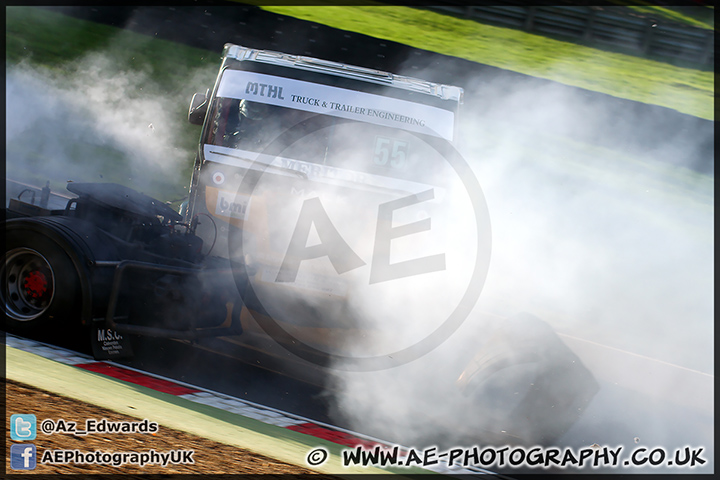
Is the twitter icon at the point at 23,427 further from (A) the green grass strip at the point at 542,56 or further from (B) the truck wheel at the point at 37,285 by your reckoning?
(A) the green grass strip at the point at 542,56

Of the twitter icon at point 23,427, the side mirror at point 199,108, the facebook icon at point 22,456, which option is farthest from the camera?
the side mirror at point 199,108

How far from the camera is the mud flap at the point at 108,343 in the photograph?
3873 mm

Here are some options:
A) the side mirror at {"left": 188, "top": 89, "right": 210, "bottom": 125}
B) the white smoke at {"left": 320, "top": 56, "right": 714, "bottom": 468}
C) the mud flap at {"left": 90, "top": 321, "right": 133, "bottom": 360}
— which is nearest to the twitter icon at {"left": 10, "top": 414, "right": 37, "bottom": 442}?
the mud flap at {"left": 90, "top": 321, "right": 133, "bottom": 360}

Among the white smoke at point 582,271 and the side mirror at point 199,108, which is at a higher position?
the side mirror at point 199,108

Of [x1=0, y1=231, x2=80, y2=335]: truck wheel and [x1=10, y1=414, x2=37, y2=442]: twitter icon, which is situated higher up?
[x1=0, y1=231, x2=80, y2=335]: truck wheel

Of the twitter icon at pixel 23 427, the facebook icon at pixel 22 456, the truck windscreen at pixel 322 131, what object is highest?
the truck windscreen at pixel 322 131

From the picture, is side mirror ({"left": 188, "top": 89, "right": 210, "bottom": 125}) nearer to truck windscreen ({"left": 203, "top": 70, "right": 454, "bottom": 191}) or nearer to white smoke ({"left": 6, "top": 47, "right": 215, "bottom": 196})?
truck windscreen ({"left": 203, "top": 70, "right": 454, "bottom": 191})

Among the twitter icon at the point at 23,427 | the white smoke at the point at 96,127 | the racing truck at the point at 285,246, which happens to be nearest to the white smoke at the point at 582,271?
the racing truck at the point at 285,246

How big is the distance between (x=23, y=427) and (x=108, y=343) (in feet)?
3.50

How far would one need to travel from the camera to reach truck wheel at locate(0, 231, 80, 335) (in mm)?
3832

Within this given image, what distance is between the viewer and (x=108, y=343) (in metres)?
3.91

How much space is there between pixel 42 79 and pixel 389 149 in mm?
8660

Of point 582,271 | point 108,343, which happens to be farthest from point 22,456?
point 582,271

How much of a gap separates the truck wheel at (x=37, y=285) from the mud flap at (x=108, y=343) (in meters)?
0.16
